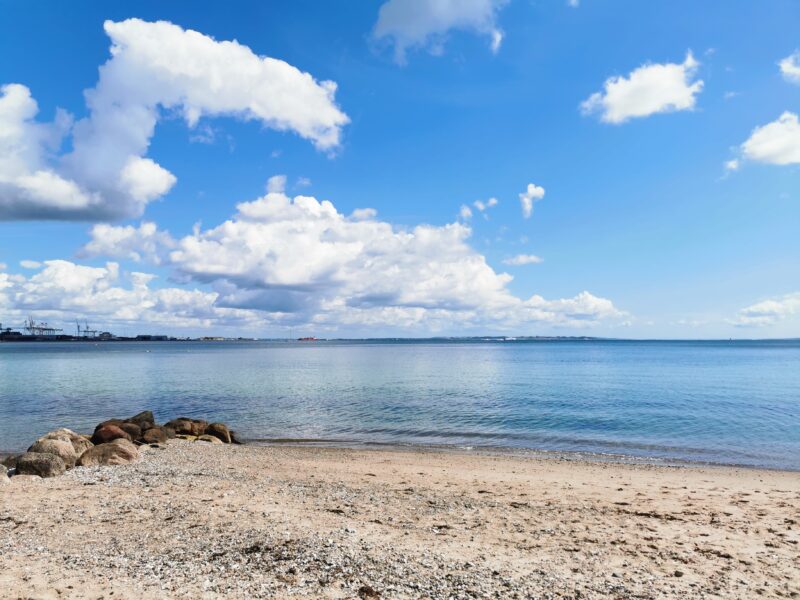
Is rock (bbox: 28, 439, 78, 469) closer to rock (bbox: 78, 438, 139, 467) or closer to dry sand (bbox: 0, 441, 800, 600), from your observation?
rock (bbox: 78, 438, 139, 467)

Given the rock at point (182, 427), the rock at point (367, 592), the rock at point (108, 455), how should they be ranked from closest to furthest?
the rock at point (367, 592) → the rock at point (108, 455) → the rock at point (182, 427)

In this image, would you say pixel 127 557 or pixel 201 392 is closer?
pixel 127 557

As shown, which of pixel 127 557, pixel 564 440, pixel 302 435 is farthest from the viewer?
pixel 302 435

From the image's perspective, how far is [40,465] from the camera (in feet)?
52.6

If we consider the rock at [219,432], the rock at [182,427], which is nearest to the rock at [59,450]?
the rock at [219,432]

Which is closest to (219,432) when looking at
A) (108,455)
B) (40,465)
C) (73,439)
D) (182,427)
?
(182,427)

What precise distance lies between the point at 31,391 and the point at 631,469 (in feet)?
178

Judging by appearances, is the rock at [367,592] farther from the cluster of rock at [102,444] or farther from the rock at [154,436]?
the rock at [154,436]

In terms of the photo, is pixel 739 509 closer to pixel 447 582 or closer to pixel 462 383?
pixel 447 582

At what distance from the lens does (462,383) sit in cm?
5719

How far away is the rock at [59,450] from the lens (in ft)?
56.7

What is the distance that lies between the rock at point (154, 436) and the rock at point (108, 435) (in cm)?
97

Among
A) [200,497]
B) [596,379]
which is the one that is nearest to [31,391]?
[200,497]

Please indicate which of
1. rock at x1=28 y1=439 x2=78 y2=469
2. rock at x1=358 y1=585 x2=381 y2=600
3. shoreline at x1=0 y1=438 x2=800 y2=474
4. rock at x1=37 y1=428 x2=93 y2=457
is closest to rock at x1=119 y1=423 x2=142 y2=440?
rock at x1=37 y1=428 x2=93 y2=457
